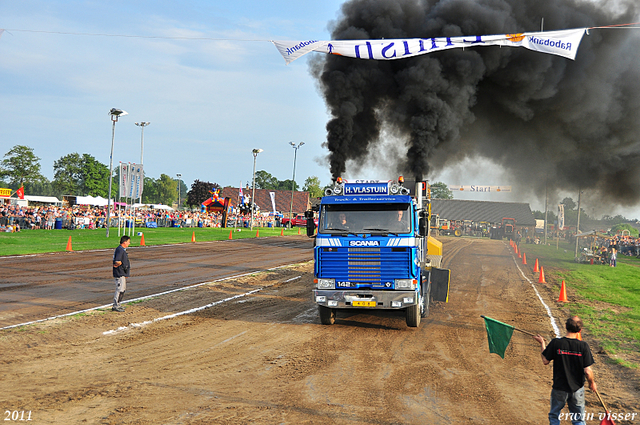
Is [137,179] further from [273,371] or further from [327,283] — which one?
[273,371]

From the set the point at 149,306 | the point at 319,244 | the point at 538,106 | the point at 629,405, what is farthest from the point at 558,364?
the point at 538,106

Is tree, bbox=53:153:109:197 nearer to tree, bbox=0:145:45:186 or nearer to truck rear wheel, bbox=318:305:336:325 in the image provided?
tree, bbox=0:145:45:186


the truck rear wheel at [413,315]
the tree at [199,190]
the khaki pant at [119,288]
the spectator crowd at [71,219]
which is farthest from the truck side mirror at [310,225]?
the tree at [199,190]

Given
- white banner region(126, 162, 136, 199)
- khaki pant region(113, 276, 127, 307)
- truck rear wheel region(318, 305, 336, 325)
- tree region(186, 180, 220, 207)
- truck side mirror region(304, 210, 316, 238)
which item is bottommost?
truck rear wheel region(318, 305, 336, 325)

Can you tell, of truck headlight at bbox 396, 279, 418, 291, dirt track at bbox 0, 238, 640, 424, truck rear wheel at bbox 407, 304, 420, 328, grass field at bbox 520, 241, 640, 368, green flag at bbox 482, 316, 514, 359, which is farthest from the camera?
truck rear wheel at bbox 407, 304, 420, 328

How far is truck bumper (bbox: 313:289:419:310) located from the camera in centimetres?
1035

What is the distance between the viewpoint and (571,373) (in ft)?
15.8

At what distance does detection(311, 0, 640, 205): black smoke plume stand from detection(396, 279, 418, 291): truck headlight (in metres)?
11.6

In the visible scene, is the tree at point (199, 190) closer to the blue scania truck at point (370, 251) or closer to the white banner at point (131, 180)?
the white banner at point (131, 180)

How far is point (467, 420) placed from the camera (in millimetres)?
5848

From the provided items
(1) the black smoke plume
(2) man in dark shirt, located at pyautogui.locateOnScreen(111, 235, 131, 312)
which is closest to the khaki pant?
(2) man in dark shirt, located at pyautogui.locateOnScreen(111, 235, 131, 312)

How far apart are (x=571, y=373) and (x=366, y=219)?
6.41 metres

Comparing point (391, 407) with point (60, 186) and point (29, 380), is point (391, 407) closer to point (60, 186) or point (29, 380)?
point (29, 380)

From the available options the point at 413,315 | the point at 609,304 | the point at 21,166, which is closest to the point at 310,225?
the point at 413,315
